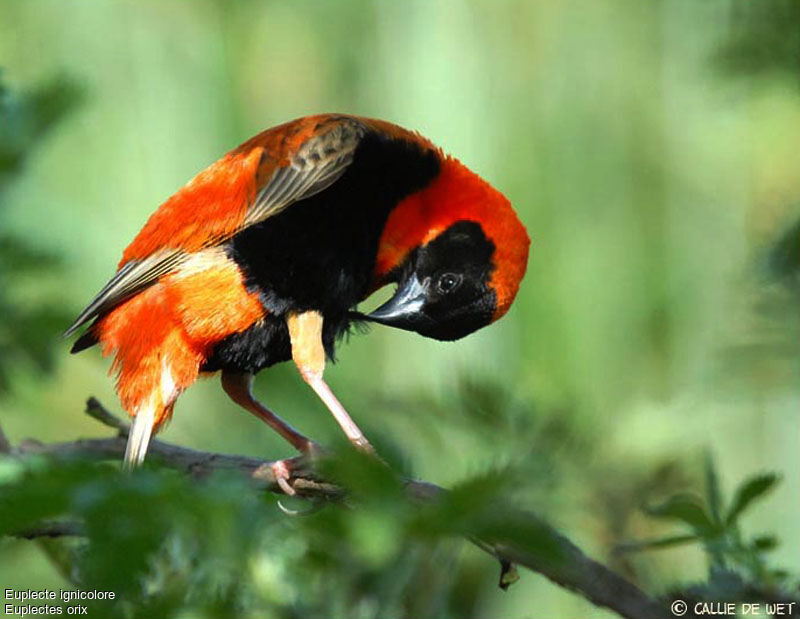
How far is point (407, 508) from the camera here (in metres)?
1.14

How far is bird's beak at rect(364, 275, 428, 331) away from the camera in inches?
129

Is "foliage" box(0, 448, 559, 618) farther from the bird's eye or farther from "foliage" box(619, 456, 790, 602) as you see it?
the bird's eye

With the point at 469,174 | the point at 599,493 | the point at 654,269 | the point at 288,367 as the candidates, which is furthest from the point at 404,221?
the point at 599,493

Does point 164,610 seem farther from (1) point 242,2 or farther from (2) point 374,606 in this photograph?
(1) point 242,2

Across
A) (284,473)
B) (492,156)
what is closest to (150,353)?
(284,473)

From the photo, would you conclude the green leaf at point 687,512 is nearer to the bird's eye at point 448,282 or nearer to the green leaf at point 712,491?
the green leaf at point 712,491

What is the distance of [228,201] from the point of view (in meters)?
3.20

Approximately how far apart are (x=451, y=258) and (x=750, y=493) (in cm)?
202

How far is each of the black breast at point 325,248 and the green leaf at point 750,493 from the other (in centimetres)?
200

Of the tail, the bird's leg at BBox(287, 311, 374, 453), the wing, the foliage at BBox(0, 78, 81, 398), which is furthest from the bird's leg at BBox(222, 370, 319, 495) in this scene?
the foliage at BBox(0, 78, 81, 398)

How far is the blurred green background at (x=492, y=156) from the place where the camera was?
3.79 metres

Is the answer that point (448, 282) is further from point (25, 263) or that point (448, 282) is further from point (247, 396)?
point (25, 263)

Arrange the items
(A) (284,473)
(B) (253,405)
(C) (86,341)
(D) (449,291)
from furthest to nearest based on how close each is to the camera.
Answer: (B) (253,405) → (C) (86,341) → (D) (449,291) → (A) (284,473)

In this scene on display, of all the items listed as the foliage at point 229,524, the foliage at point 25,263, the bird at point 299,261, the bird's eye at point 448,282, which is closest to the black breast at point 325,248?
the bird at point 299,261
